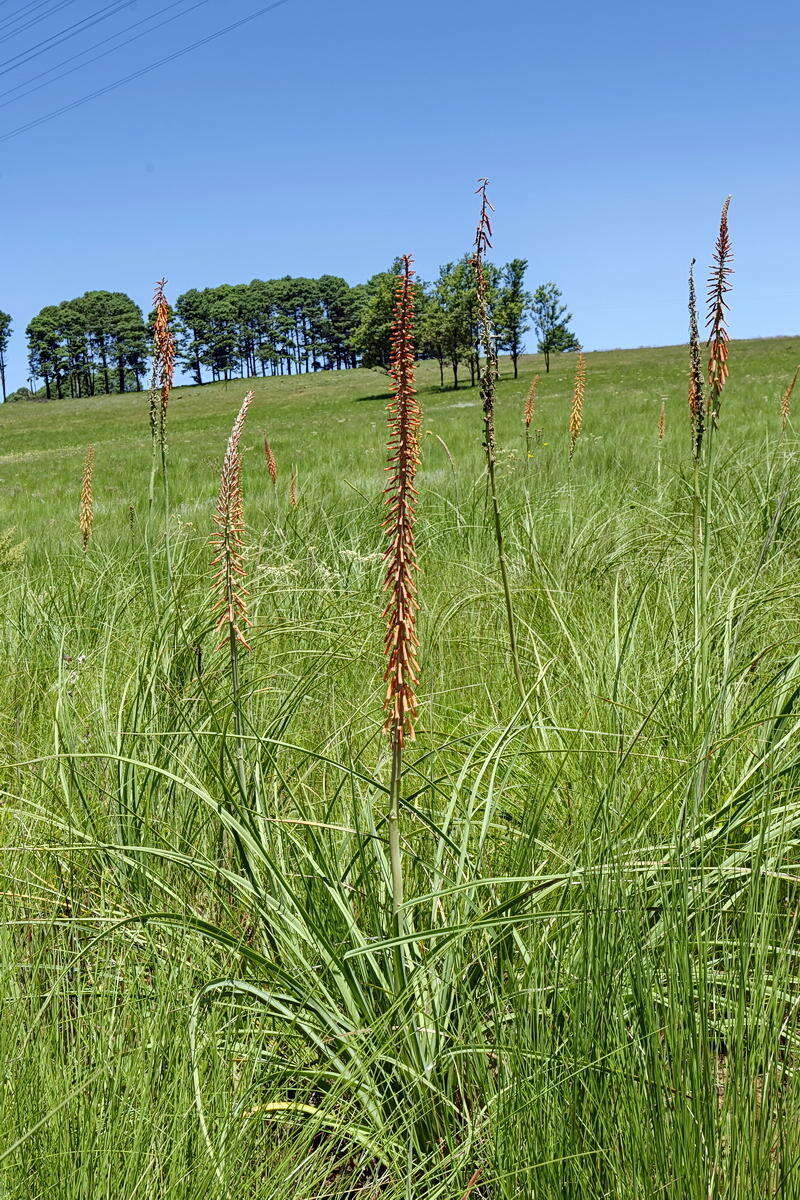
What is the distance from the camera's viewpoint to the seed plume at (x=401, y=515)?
1323mm

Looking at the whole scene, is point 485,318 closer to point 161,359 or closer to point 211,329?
point 161,359

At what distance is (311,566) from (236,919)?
2.67 m

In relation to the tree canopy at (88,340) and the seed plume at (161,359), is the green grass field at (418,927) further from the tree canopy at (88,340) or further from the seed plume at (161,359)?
the tree canopy at (88,340)

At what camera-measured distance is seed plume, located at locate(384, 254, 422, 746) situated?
1.32 meters

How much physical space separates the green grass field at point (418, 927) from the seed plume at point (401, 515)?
A: 12.4 inches

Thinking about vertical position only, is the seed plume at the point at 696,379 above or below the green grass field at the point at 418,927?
above

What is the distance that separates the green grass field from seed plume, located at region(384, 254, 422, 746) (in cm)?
32

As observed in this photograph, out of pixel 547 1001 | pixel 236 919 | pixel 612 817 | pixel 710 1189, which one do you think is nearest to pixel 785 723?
pixel 612 817

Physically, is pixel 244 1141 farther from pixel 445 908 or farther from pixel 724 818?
pixel 724 818

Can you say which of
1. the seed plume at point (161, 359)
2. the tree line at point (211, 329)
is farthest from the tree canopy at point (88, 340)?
the seed plume at point (161, 359)

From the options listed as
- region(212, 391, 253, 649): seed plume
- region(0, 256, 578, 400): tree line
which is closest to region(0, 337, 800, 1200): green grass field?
region(212, 391, 253, 649): seed plume

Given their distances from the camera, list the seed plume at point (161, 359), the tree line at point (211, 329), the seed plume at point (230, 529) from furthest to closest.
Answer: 1. the tree line at point (211, 329)
2. the seed plume at point (161, 359)
3. the seed plume at point (230, 529)

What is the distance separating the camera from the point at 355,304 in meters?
115

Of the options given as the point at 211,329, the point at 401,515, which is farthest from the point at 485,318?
the point at 211,329
